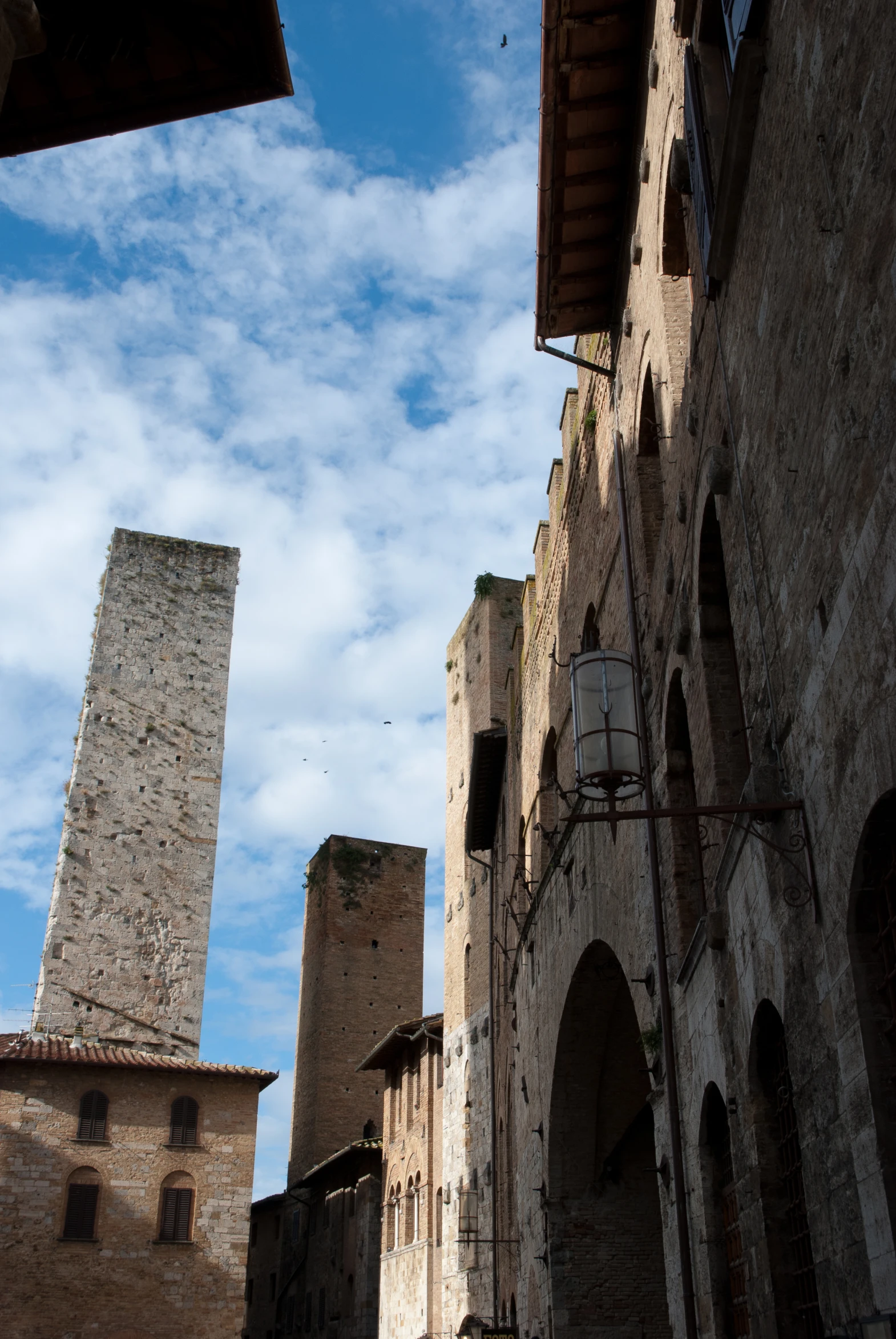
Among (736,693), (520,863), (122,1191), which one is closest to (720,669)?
(736,693)

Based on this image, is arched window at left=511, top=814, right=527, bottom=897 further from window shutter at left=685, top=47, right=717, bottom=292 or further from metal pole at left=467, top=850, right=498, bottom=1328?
window shutter at left=685, top=47, right=717, bottom=292

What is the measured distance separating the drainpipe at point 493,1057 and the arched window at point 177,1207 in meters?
6.01

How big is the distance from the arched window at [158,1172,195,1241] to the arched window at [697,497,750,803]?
59.3 ft

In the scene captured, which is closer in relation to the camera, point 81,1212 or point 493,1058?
point 493,1058

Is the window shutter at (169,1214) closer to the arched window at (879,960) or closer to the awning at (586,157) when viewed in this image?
the awning at (586,157)

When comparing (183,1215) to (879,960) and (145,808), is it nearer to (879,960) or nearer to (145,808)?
(145,808)

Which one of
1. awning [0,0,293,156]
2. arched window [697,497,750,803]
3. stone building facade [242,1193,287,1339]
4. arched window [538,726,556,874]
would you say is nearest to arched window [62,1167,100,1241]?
arched window [538,726,556,874]

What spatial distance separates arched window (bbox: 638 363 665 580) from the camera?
9.01 meters

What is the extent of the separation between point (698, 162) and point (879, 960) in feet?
13.3

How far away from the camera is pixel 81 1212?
20.3m

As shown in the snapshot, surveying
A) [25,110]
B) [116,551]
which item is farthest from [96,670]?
[25,110]

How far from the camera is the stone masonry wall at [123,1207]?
64.1 ft

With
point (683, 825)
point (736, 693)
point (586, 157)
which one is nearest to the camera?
point (736, 693)

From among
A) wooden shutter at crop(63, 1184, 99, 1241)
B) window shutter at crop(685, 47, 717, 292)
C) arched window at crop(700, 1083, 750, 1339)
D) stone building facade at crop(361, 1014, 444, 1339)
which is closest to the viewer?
window shutter at crop(685, 47, 717, 292)
